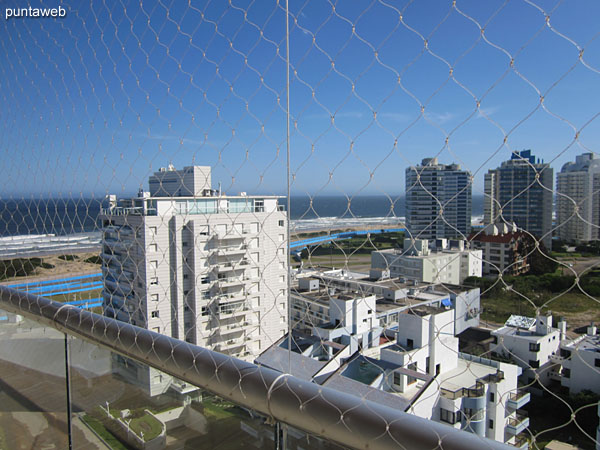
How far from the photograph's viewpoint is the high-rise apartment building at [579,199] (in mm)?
561

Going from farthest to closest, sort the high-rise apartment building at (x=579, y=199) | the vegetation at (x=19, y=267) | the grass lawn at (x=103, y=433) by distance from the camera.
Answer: the vegetation at (x=19, y=267)
the grass lawn at (x=103, y=433)
the high-rise apartment building at (x=579, y=199)

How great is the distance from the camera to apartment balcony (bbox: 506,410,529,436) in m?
1.05

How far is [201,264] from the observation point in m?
1.61

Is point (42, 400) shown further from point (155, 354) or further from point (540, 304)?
point (540, 304)

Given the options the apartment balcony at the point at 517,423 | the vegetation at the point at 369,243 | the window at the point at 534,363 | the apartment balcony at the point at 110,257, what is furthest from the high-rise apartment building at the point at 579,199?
the apartment balcony at the point at 110,257

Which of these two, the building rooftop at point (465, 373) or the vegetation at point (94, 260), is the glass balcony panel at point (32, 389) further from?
the building rooftop at point (465, 373)

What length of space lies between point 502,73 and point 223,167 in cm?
73

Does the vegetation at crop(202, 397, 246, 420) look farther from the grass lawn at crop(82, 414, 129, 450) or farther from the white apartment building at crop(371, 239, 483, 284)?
the white apartment building at crop(371, 239, 483, 284)

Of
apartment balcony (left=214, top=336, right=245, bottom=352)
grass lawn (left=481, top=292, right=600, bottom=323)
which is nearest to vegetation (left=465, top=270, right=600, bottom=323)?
grass lawn (left=481, top=292, right=600, bottom=323)

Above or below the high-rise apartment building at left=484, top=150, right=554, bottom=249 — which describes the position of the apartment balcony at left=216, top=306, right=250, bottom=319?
below

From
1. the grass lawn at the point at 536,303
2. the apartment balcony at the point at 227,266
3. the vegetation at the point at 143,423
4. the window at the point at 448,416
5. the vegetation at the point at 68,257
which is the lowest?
the window at the point at 448,416

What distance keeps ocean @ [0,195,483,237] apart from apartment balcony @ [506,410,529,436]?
614 mm

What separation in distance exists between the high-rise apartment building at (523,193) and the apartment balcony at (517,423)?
0.62 metres

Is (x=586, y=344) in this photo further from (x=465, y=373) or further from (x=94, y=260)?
(x=94, y=260)
